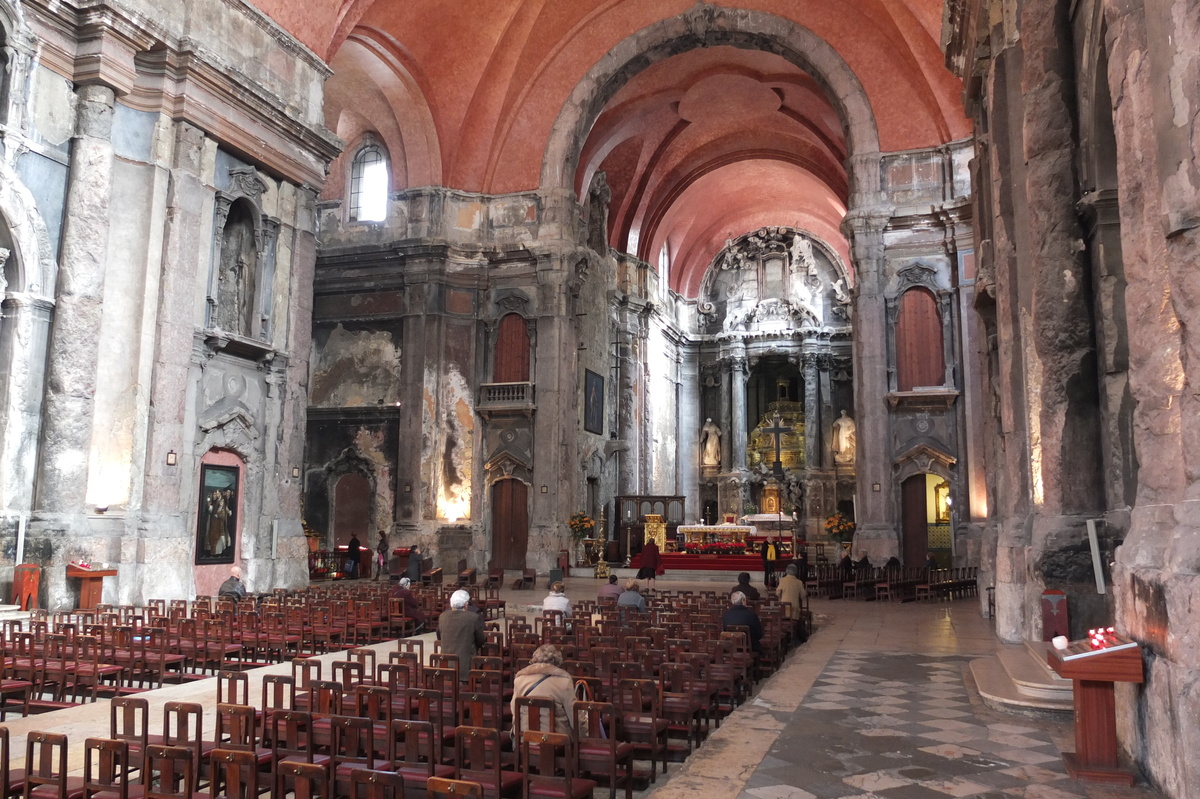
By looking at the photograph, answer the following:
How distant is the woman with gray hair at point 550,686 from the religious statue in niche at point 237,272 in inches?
545

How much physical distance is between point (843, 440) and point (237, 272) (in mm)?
28331

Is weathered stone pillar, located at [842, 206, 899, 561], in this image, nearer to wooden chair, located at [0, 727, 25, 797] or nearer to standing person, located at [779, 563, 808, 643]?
standing person, located at [779, 563, 808, 643]

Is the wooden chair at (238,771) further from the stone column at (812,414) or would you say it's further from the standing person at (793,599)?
the stone column at (812,414)

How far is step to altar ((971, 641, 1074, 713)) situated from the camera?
24.8 feet

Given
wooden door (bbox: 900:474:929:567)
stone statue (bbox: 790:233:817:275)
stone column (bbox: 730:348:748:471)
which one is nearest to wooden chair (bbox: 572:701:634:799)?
wooden door (bbox: 900:474:929:567)

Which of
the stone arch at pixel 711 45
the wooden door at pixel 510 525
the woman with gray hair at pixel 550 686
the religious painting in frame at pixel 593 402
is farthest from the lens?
the religious painting in frame at pixel 593 402

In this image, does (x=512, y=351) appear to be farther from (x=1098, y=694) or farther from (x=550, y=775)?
(x=550, y=775)

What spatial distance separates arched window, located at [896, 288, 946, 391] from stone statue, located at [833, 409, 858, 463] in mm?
15308

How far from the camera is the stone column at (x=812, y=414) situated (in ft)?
130

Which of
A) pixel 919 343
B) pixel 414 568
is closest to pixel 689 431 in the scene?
pixel 919 343

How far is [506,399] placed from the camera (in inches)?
1037

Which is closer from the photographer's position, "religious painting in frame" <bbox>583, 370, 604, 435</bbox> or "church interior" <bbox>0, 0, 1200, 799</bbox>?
"church interior" <bbox>0, 0, 1200, 799</bbox>

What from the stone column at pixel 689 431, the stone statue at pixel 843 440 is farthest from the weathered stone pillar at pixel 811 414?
the stone column at pixel 689 431

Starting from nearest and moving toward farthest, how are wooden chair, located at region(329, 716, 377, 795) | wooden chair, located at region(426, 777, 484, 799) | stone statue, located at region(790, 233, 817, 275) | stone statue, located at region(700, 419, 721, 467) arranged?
1. wooden chair, located at region(426, 777, 484, 799)
2. wooden chair, located at region(329, 716, 377, 795)
3. stone statue, located at region(700, 419, 721, 467)
4. stone statue, located at region(790, 233, 817, 275)
